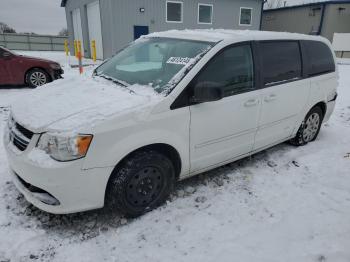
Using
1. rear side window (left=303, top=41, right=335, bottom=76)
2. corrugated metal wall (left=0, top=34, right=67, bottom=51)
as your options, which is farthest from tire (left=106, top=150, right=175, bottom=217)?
corrugated metal wall (left=0, top=34, right=67, bottom=51)

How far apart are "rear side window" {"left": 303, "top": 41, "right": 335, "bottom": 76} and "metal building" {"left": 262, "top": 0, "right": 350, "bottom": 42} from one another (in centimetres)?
1936

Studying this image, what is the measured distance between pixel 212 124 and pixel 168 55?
977mm

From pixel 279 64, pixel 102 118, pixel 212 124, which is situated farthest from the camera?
pixel 279 64

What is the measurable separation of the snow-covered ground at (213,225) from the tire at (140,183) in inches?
6.0

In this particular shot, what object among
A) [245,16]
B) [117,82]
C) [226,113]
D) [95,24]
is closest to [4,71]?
[117,82]

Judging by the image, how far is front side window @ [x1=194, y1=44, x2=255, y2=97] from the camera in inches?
124

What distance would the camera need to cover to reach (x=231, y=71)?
11.1 ft

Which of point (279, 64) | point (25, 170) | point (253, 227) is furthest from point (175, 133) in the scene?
point (279, 64)

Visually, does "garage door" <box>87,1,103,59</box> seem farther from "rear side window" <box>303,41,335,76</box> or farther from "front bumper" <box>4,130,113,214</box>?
"front bumper" <box>4,130,113,214</box>

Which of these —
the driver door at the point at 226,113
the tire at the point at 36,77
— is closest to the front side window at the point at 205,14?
the tire at the point at 36,77

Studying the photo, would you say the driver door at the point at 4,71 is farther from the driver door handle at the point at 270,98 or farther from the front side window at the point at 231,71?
the driver door handle at the point at 270,98

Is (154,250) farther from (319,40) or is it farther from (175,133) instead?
(319,40)

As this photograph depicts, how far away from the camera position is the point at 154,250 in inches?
103

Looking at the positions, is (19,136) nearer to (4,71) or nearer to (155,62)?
(155,62)
